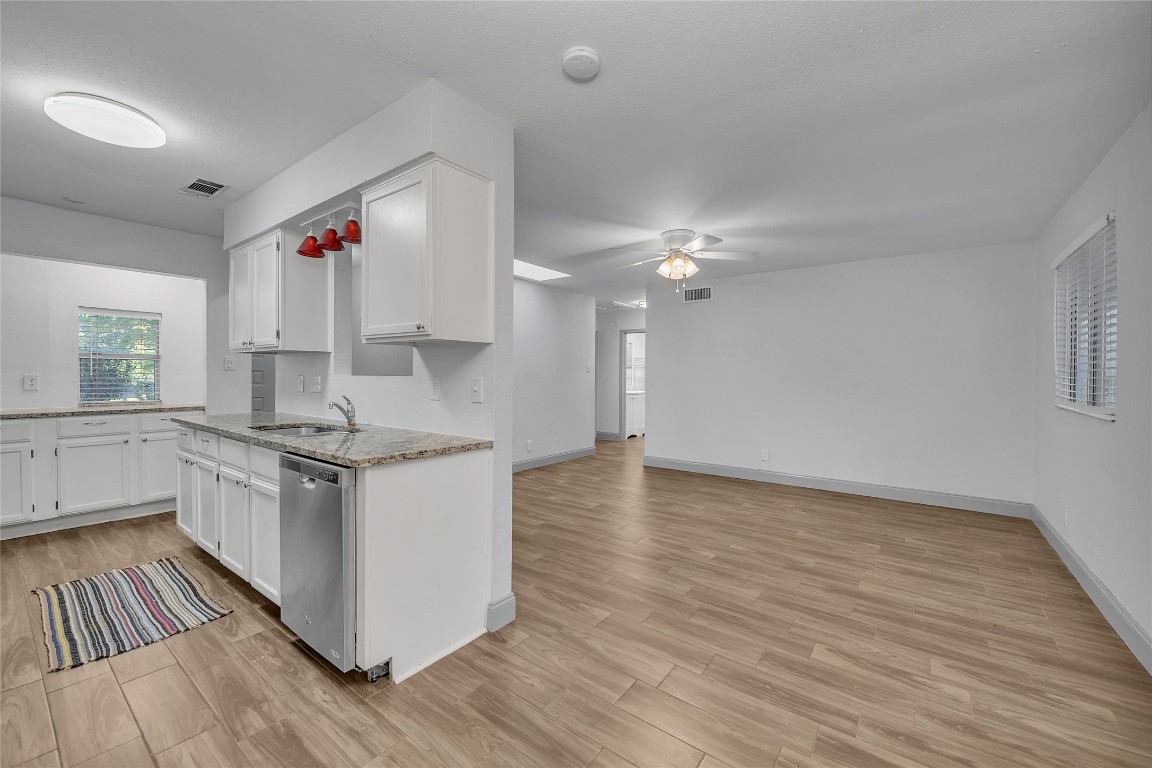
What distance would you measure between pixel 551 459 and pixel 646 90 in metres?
5.21

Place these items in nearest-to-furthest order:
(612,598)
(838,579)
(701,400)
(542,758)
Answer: (542,758) < (612,598) < (838,579) < (701,400)

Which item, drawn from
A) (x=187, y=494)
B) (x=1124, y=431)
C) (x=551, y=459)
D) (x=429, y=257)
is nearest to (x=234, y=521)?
(x=187, y=494)

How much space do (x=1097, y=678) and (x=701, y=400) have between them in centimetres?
435

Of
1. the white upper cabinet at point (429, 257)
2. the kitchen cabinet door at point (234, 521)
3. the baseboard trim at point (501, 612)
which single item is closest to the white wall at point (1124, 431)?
the baseboard trim at point (501, 612)

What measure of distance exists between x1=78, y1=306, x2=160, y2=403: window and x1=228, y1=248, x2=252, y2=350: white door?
8.12ft

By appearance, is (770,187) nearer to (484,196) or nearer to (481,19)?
(484,196)

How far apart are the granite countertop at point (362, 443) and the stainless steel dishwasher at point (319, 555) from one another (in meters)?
0.05

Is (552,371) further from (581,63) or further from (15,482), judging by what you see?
(15,482)

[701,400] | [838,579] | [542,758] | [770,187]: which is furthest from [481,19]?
[701,400]

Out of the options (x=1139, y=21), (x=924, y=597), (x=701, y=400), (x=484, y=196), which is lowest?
(x=924, y=597)

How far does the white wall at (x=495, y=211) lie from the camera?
2205 millimetres

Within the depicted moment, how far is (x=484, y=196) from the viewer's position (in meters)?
2.39

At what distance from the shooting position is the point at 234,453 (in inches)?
107

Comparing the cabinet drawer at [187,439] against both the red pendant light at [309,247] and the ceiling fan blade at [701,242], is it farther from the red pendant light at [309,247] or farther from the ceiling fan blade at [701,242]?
the ceiling fan blade at [701,242]
